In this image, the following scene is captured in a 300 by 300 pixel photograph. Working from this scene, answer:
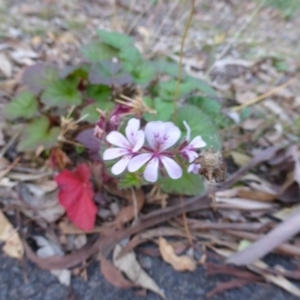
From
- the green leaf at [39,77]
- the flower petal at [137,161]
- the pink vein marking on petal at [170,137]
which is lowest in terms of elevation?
the green leaf at [39,77]

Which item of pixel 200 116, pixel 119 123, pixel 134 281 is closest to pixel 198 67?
pixel 200 116

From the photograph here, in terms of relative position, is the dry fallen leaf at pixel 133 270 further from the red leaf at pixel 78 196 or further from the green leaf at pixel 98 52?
the green leaf at pixel 98 52

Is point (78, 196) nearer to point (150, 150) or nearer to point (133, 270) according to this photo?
point (133, 270)

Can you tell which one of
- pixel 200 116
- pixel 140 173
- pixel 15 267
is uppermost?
pixel 200 116

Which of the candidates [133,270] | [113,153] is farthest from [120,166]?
[133,270]

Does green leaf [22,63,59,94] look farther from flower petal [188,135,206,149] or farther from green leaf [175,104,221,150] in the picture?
flower petal [188,135,206,149]

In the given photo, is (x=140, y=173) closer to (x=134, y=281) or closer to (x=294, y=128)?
(x=134, y=281)

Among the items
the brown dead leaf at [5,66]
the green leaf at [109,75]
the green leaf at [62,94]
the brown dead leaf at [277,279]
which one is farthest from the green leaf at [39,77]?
the brown dead leaf at [277,279]
